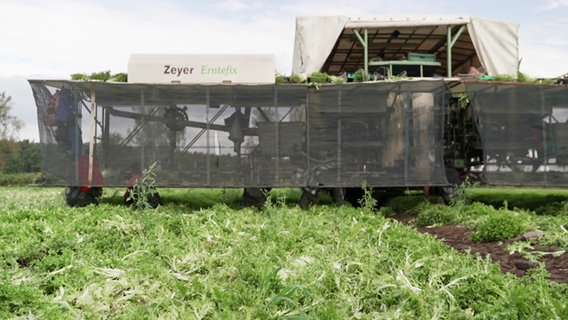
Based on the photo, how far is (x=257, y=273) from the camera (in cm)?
417

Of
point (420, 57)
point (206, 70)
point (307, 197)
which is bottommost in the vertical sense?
point (307, 197)

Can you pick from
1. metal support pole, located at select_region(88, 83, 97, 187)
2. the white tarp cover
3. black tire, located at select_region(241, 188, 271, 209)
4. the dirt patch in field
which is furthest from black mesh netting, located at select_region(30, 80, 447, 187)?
the dirt patch in field

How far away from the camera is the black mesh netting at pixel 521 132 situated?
11.4 m

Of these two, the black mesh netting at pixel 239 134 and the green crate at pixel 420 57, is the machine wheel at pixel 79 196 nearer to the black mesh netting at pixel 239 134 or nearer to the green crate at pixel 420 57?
the black mesh netting at pixel 239 134

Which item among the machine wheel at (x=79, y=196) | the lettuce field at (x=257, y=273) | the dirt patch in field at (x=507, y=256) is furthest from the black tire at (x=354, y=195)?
the machine wheel at (x=79, y=196)

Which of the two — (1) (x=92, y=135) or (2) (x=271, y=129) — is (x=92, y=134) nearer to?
(1) (x=92, y=135)

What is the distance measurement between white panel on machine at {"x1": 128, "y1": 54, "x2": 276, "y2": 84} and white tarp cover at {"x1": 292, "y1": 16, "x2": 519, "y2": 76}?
8.06 feet

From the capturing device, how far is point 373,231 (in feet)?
21.7

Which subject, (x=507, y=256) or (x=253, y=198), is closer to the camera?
(x=507, y=256)

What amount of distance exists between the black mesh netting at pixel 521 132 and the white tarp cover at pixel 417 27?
2275 mm

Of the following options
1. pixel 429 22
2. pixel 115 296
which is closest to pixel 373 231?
pixel 115 296

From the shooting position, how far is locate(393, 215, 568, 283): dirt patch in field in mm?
5504

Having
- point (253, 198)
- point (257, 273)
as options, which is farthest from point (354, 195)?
point (257, 273)

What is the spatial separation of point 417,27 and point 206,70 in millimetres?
5654
